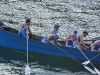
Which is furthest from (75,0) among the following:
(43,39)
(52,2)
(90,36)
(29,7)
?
(43,39)

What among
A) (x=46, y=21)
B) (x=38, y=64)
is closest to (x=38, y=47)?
(x=38, y=64)

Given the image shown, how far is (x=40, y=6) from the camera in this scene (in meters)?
39.8

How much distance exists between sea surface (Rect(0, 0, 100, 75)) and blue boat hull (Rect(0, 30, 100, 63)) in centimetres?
39

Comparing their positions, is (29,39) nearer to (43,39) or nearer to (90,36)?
(43,39)

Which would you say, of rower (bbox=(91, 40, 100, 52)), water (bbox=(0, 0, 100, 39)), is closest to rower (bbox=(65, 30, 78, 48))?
rower (bbox=(91, 40, 100, 52))

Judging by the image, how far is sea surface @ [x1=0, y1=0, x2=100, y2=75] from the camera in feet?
78.8

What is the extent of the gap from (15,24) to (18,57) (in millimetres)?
8345

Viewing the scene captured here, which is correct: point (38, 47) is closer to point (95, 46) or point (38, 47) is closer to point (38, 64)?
point (38, 64)

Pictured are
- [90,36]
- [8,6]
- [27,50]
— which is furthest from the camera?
[8,6]

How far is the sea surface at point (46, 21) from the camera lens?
78.8 feet

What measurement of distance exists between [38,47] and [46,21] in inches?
401

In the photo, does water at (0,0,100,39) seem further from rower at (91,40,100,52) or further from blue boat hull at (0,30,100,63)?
rower at (91,40,100,52)

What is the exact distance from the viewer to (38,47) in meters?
25.2

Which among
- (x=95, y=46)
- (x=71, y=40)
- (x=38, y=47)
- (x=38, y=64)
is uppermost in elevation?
(x=71, y=40)
